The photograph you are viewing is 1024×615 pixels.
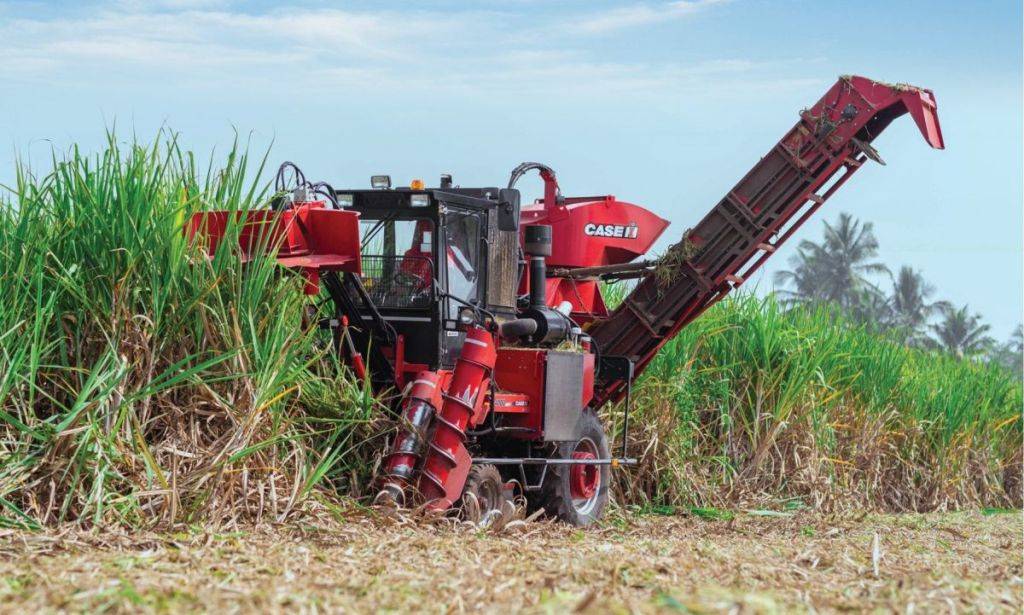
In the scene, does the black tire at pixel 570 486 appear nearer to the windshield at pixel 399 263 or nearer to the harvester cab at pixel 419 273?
the harvester cab at pixel 419 273

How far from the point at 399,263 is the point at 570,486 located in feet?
7.79

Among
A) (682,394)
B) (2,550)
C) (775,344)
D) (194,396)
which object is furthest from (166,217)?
(775,344)

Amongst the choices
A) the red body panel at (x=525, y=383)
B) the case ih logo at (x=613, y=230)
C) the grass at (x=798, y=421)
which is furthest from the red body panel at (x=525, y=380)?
the grass at (x=798, y=421)

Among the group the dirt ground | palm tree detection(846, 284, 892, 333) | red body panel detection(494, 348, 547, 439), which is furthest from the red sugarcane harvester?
palm tree detection(846, 284, 892, 333)

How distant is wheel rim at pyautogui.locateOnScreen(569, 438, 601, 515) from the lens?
9.78 m

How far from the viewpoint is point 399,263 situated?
336 inches

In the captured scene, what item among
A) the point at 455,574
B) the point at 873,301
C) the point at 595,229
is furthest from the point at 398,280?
the point at 873,301

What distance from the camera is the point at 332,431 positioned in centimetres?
761

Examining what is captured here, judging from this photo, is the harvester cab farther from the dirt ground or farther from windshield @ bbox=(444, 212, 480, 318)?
the dirt ground

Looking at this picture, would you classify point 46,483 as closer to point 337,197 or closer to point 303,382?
point 303,382

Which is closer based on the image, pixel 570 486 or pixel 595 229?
pixel 570 486

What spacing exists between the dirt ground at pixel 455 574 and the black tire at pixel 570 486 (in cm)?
136

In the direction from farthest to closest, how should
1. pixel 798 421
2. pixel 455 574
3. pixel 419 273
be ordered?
1. pixel 798 421
2. pixel 419 273
3. pixel 455 574

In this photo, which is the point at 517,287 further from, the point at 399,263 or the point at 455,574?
the point at 455,574
